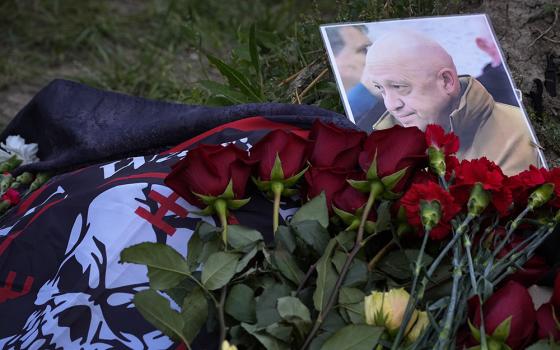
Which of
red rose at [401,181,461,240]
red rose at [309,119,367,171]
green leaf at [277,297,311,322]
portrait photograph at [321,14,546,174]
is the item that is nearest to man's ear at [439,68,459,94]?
portrait photograph at [321,14,546,174]

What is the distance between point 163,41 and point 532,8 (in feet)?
4.79

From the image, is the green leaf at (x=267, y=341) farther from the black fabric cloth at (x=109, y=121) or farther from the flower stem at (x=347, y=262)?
the black fabric cloth at (x=109, y=121)

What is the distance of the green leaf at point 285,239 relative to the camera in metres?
0.80

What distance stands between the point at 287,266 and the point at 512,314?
0.22 m

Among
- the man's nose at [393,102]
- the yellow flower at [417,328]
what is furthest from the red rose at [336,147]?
the man's nose at [393,102]

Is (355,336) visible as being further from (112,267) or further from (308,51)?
(308,51)

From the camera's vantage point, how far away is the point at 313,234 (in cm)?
80

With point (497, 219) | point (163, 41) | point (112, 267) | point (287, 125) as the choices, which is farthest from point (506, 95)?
point (163, 41)

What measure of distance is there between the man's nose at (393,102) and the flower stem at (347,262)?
0.39 metres

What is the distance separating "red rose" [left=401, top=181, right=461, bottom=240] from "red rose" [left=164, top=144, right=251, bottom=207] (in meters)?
0.19

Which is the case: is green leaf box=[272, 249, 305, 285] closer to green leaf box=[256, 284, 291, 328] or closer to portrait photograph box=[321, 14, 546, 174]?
green leaf box=[256, 284, 291, 328]

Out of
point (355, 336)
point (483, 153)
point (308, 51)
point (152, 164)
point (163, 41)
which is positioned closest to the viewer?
point (355, 336)

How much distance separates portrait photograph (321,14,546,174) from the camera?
1.18 m

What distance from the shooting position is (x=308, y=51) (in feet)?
5.70
